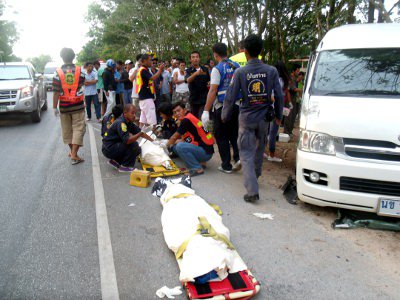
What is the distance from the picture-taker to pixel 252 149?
4.53 meters

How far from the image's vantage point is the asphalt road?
276 cm

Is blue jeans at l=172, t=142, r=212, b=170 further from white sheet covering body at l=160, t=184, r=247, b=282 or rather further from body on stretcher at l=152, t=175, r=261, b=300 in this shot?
body on stretcher at l=152, t=175, r=261, b=300

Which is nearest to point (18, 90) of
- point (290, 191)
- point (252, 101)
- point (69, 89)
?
point (69, 89)

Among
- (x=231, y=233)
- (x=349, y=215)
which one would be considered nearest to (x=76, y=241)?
(x=231, y=233)

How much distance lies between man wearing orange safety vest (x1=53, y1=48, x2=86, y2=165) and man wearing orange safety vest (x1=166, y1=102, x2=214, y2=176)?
1.82 meters

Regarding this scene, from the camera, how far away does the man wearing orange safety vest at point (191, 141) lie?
17.7 ft

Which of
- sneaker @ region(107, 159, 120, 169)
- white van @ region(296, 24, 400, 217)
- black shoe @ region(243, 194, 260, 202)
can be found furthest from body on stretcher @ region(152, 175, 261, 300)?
sneaker @ region(107, 159, 120, 169)

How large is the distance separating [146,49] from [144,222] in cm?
2109

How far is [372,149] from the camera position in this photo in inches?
135

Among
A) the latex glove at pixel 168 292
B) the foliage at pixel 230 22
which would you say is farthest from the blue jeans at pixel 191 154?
the foliage at pixel 230 22

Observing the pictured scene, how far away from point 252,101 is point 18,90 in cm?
806

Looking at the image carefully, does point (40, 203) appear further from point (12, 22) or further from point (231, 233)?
point (12, 22)

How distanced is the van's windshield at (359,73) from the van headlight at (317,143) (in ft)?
2.13

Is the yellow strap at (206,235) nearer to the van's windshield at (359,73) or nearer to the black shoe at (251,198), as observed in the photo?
the black shoe at (251,198)
